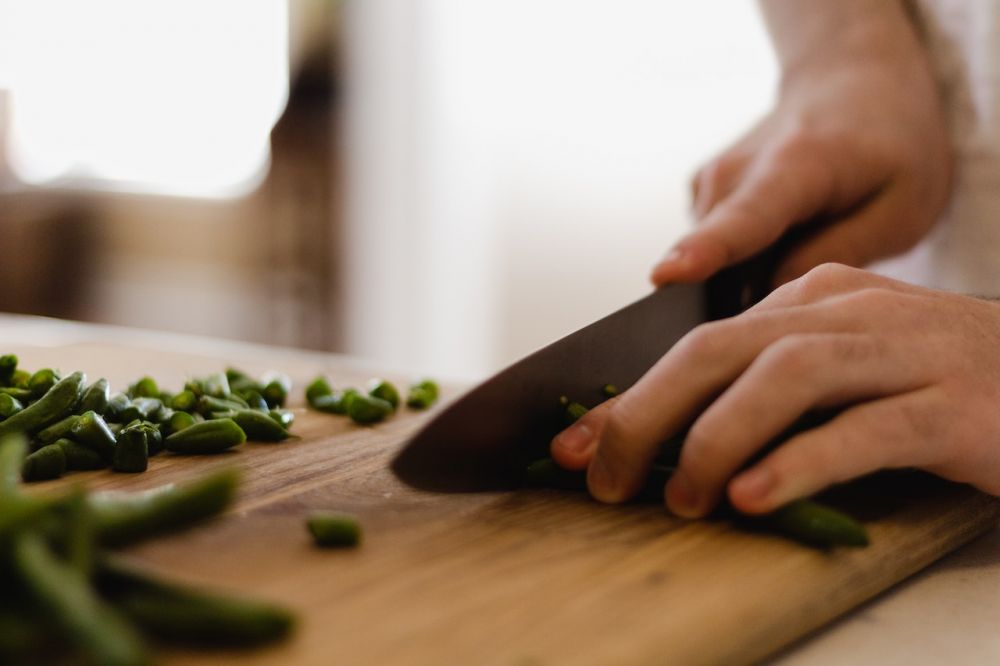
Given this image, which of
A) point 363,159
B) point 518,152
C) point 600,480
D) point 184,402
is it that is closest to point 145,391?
point 184,402

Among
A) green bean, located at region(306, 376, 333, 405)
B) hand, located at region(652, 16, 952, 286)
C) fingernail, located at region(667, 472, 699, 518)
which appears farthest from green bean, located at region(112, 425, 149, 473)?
hand, located at region(652, 16, 952, 286)

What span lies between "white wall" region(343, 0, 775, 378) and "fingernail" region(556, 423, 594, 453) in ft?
10.6

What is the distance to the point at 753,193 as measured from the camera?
2000mm

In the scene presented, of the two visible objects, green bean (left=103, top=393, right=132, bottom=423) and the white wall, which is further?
the white wall

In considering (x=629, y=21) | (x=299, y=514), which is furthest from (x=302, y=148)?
(x=299, y=514)

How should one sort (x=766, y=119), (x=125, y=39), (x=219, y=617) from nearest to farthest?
(x=219, y=617), (x=766, y=119), (x=125, y=39)

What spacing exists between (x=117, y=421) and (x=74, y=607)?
0.92m

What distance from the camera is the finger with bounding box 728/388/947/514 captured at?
1202mm

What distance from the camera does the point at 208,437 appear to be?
164 cm

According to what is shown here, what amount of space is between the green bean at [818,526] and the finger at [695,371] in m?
0.16

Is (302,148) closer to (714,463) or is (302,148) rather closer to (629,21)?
(629,21)

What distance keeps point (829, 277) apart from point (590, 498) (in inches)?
17.0

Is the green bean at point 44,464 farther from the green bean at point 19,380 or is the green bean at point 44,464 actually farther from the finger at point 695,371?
the finger at point 695,371

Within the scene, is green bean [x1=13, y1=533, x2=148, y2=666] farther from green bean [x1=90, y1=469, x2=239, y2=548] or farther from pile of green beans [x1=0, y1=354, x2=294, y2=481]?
pile of green beans [x1=0, y1=354, x2=294, y2=481]
